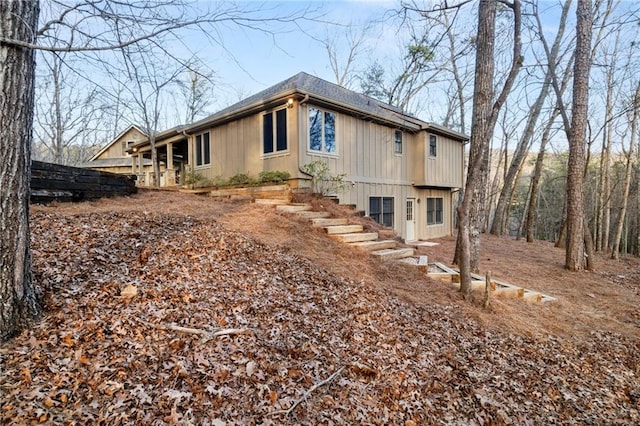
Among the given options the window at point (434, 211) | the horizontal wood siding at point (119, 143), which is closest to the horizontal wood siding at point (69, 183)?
Result: the window at point (434, 211)

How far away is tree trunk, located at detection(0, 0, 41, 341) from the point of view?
2.40 meters

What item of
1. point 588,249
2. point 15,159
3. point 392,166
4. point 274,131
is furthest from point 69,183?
point 588,249

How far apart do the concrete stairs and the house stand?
4.50 ft

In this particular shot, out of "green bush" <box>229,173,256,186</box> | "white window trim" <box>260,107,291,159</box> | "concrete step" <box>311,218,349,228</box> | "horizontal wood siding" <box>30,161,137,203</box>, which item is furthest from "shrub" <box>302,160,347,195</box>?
"horizontal wood siding" <box>30,161,137,203</box>

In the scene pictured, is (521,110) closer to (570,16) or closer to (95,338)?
(570,16)

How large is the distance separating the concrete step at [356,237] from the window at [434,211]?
299 inches

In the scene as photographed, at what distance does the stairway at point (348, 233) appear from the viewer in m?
6.90

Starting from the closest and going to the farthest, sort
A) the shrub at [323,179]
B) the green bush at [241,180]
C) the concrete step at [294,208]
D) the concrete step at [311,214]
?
the concrete step at [311,214] → the concrete step at [294,208] → the shrub at [323,179] → the green bush at [241,180]

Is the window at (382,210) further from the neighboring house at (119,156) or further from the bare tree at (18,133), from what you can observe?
the neighboring house at (119,156)

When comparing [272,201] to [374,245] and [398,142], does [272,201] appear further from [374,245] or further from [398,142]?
[398,142]

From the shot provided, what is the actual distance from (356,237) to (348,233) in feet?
1.21

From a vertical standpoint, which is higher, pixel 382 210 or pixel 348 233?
pixel 382 210

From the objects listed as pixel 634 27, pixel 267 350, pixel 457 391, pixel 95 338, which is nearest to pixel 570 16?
pixel 634 27

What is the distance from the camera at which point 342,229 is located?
7.43m
